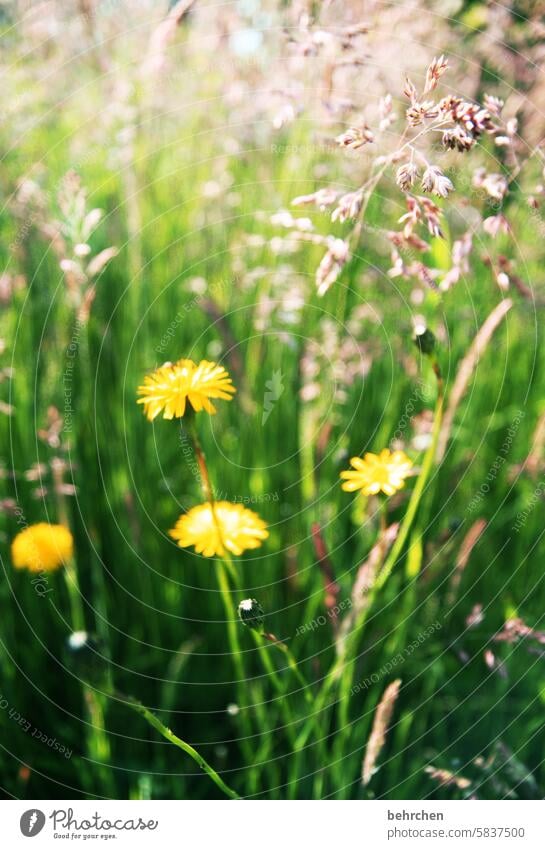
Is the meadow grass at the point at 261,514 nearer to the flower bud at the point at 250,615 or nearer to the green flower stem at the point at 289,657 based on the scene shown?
the green flower stem at the point at 289,657

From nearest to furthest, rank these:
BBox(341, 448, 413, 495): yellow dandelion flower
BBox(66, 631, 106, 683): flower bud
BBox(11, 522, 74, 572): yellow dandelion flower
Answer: BBox(341, 448, 413, 495): yellow dandelion flower, BBox(66, 631, 106, 683): flower bud, BBox(11, 522, 74, 572): yellow dandelion flower

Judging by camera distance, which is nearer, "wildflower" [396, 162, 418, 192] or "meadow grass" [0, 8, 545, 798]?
"wildflower" [396, 162, 418, 192]

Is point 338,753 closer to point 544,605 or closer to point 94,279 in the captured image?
point 544,605

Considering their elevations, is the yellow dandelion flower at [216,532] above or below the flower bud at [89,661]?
above

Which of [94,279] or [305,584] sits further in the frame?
[94,279]

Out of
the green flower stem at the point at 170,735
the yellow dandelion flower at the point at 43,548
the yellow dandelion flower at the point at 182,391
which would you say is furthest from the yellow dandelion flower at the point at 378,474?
the yellow dandelion flower at the point at 43,548

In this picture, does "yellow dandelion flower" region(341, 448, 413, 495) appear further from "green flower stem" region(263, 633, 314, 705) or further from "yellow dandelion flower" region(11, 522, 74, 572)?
"yellow dandelion flower" region(11, 522, 74, 572)

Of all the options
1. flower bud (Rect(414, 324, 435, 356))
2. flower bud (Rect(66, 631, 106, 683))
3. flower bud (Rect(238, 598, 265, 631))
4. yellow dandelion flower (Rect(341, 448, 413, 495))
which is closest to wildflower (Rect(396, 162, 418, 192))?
flower bud (Rect(414, 324, 435, 356))

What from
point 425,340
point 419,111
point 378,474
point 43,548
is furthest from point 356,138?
point 43,548
